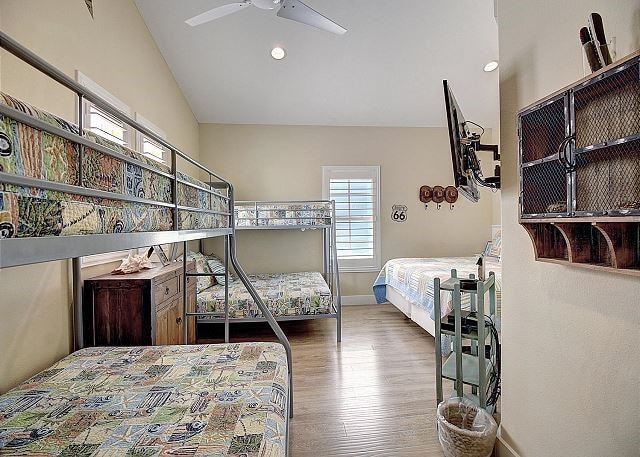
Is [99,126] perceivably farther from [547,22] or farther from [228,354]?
[547,22]

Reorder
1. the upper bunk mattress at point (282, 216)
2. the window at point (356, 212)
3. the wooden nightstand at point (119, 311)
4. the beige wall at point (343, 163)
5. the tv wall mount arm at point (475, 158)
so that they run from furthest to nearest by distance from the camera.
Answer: the window at point (356, 212) < the beige wall at point (343, 163) < the upper bunk mattress at point (282, 216) < the wooden nightstand at point (119, 311) < the tv wall mount arm at point (475, 158)

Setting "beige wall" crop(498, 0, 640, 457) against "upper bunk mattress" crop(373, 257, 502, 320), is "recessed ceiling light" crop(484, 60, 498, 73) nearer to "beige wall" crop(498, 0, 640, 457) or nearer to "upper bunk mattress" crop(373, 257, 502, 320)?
"upper bunk mattress" crop(373, 257, 502, 320)

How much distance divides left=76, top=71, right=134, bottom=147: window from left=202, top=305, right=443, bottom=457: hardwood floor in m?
2.14

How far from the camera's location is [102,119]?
252 cm

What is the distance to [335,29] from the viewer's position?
260 cm

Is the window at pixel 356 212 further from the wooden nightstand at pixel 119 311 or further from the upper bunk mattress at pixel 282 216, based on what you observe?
the wooden nightstand at pixel 119 311

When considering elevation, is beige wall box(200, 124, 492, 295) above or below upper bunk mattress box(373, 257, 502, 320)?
above

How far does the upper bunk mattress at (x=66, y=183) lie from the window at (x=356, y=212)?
3935mm

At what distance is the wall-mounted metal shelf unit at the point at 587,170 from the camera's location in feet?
3.24

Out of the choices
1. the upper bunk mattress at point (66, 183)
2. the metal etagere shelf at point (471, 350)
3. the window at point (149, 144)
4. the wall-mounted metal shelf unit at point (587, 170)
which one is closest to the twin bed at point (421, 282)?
the metal etagere shelf at point (471, 350)

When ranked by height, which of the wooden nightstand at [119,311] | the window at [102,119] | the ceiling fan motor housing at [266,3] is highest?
the ceiling fan motor housing at [266,3]

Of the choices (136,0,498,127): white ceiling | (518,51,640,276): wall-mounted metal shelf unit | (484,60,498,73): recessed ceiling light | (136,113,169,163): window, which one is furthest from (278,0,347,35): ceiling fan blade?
(484,60,498,73): recessed ceiling light

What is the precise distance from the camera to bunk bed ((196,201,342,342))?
354 cm

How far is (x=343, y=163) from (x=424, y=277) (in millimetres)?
2294
